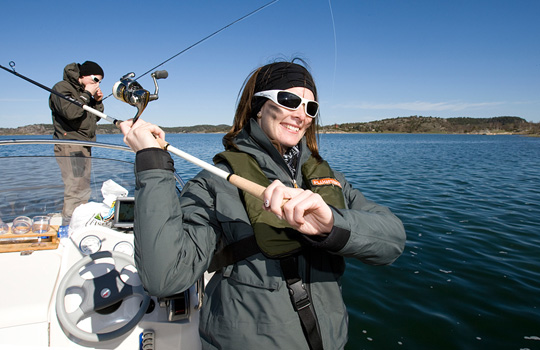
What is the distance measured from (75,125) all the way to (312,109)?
4.40 m

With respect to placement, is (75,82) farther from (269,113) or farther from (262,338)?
(262,338)

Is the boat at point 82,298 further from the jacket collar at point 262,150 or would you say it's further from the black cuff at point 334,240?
the black cuff at point 334,240

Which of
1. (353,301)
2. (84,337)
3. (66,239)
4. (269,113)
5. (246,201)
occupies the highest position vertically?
(269,113)

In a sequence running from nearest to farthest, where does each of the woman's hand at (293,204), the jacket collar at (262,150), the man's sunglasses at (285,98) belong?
the woman's hand at (293,204)
the jacket collar at (262,150)
the man's sunglasses at (285,98)

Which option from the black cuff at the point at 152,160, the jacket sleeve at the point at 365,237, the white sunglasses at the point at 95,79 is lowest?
the jacket sleeve at the point at 365,237

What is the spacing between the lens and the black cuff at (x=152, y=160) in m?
1.34

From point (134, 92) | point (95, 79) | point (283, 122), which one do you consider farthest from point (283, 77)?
point (95, 79)

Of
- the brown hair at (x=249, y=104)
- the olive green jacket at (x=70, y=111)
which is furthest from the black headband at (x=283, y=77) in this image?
the olive green jacket at (x=70, y=111)

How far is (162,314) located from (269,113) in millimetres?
1758

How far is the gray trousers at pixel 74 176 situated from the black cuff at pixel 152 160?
2.44 meters

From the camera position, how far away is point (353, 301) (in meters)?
4.46

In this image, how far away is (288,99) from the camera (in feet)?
6.22

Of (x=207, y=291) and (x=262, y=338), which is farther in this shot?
(x=207, y=291)

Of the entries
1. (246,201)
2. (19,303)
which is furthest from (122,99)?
(19,303)
